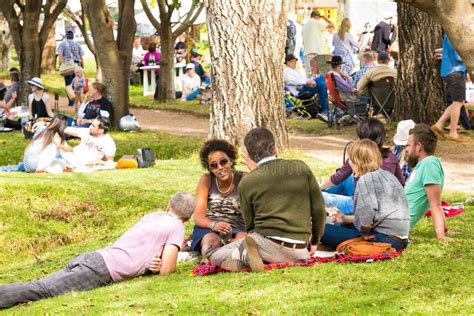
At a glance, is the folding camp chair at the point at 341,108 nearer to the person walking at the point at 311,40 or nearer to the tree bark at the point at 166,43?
the tree bark at the point at 166,43

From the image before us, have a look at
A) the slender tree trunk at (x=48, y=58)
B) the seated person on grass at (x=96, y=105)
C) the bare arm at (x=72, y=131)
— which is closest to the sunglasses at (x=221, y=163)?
the bare arm at (x=72, y=131)

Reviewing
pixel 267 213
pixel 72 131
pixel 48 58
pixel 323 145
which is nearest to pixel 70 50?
pixel 48 58

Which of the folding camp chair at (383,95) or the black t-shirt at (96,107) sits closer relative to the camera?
the black t-shirt at (96,107)

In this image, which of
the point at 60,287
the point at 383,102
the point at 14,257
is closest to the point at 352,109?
the point at 383,102

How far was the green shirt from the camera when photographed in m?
8.78

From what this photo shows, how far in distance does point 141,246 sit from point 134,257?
10 cm

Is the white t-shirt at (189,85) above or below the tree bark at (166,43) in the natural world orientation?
below

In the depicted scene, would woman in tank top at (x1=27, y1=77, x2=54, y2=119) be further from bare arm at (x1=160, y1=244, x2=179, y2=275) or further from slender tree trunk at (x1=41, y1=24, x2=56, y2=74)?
slender tree trunk at (x1=41, y1=24, x2=56, y2=74)

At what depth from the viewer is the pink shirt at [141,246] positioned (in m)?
8.15

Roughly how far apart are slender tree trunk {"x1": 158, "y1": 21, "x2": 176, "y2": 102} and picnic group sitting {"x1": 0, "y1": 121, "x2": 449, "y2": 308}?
1716 cm

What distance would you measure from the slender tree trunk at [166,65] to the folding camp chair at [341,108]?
24.5 ft

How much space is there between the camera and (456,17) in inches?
268

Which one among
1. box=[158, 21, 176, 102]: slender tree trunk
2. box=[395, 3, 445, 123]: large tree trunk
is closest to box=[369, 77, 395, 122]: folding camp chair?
box=[395, 3, 445, 123]: large tree trunk

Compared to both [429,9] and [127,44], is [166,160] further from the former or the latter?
[429,9]
